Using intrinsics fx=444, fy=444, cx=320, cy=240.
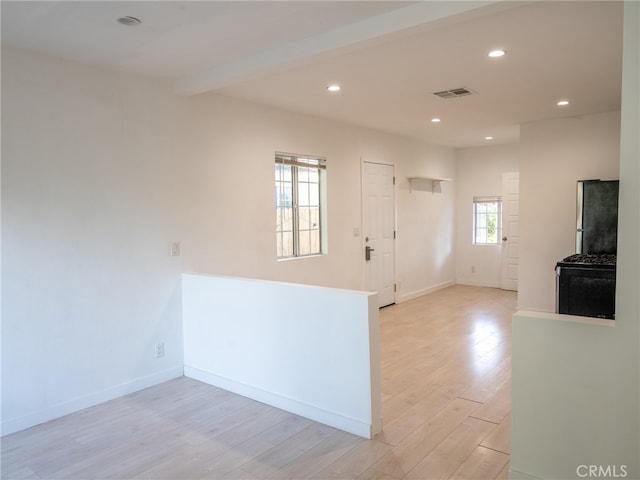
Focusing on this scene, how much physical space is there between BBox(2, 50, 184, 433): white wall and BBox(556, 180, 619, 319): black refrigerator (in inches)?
136

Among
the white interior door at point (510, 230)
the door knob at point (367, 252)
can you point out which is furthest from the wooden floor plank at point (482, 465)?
the white interior door at point (510, 230)

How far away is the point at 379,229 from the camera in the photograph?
20.8 feet

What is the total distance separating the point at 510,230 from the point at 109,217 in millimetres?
6576

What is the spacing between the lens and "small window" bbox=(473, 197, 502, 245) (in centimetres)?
800

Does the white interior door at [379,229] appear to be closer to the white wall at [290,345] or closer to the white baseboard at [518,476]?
the white wall at [290,345]

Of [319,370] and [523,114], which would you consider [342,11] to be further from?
[523,114]

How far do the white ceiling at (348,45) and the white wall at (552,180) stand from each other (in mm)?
887

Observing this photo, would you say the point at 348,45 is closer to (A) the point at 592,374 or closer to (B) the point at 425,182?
(A) the point at 592,374

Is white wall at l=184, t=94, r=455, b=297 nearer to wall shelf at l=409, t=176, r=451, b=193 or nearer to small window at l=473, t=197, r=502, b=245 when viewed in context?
wall shelf at l=409, t=176, r=451, b=193

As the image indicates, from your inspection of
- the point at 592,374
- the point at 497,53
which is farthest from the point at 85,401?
the point at 497,53

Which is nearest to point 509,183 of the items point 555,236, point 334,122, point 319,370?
point 555,236

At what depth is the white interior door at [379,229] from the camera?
608 cm

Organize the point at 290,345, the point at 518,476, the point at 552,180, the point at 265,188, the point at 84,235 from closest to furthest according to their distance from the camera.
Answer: the point at 518,476
the point at 290,345
the point at 84,235
the point at 265,188
the point at 552,180

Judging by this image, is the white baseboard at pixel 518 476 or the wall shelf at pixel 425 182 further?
the wall shelf at pixel 425 182
